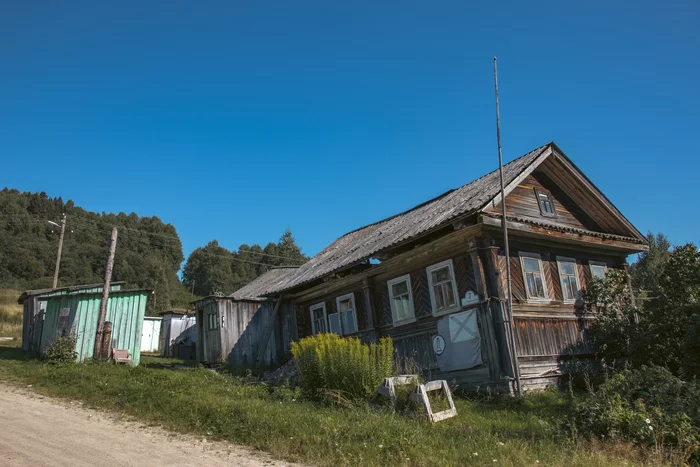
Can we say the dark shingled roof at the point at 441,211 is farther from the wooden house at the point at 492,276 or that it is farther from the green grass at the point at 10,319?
the green grass at the point at 10,319

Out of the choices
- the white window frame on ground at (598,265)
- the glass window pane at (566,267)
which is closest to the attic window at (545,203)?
the glass window pane at (566,267)

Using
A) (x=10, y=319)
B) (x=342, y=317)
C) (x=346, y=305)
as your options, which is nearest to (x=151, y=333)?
(x=10, y=319)

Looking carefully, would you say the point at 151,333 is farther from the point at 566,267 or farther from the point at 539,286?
the point at 566,267

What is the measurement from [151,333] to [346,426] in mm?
26704

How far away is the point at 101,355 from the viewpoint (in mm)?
16750

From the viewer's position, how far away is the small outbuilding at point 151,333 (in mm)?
30547

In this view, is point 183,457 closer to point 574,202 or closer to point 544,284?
point 544,284

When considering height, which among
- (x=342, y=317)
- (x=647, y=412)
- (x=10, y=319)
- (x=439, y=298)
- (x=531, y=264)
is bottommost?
(x=647, y=412)

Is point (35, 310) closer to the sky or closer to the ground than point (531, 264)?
closer to the sky

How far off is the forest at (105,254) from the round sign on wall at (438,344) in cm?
3914

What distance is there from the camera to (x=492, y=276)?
497 inches

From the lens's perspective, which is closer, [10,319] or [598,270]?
[598,270]

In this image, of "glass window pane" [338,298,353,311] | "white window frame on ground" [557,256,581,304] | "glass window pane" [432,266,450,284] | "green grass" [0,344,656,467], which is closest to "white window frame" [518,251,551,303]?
"white window frame on ground" [557,256,581,304]

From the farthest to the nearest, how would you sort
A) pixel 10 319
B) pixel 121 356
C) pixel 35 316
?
pixel 10 319 → pixel 35 316 → pixel 121 356
